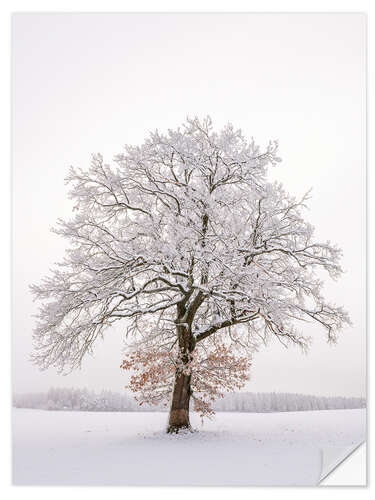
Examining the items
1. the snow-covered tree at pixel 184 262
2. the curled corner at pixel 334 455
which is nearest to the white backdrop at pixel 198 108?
the snow-covered tree at pixel 184 262

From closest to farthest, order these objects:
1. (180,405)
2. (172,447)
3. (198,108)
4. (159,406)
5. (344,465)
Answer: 1. (344,465)
2. (172,447)
3. (198,108)
4. (180,405)
5. (159,406)

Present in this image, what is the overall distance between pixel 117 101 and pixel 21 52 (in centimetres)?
182

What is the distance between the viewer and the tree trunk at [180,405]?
10.9 metres

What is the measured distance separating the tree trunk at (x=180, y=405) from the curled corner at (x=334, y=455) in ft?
8.88

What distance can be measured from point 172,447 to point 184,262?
3.19 m

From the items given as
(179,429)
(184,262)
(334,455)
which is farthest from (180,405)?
(334,455)

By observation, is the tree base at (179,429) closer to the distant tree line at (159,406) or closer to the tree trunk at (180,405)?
the tree trunk at (180,405)

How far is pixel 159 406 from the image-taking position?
11305 mm

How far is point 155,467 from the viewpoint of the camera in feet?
29.0

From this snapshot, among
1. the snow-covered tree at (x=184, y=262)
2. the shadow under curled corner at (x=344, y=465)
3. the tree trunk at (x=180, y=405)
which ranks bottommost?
the shadow under curled corner at (x=344, y=465)

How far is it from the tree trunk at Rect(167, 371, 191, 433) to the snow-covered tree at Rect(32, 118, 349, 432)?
0.02 meters

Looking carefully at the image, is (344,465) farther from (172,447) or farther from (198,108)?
(198,108)
